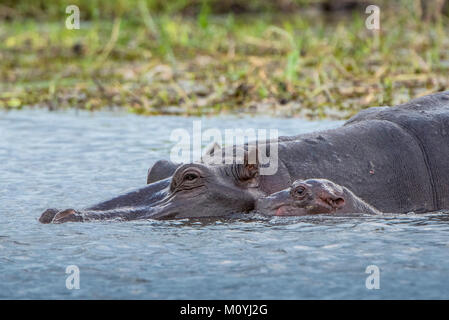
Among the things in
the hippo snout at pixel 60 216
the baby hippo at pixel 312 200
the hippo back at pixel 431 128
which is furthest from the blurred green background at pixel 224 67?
the hippo snout at pixel 60 216

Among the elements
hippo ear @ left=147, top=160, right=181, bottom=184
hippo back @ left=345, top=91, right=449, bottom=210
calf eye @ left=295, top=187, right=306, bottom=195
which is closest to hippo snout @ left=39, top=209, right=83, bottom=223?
hippo ear @ left=147, top=160, right=181, bottom=184

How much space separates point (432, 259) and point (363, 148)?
1.29 metres

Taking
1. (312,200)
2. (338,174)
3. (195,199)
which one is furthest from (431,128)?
(195,199)

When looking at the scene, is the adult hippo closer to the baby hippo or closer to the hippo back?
the hippo back

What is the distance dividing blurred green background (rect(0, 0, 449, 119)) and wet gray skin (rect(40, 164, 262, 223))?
14.3 ft

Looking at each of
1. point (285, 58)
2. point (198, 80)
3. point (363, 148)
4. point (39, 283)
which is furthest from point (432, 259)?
point (285, 58)

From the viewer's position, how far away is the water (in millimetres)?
4223

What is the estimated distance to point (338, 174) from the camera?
563cm

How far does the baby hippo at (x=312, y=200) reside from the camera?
5.23 m

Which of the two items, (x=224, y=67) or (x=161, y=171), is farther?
(x=224, y=67)

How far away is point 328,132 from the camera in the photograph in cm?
595

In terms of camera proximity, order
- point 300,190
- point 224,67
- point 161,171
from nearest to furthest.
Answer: point 300,190, point 161,171, point 224,67

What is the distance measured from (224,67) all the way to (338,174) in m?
7.80

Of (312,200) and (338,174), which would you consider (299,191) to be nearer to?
(312,200)
